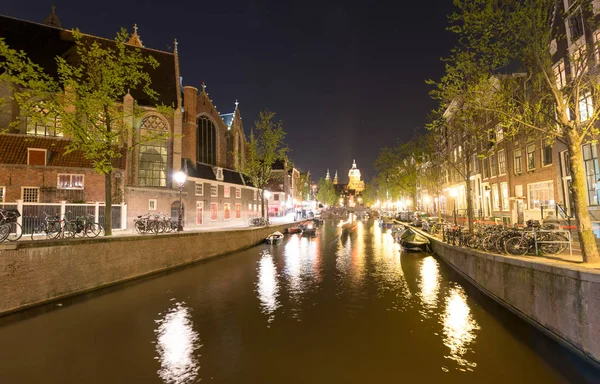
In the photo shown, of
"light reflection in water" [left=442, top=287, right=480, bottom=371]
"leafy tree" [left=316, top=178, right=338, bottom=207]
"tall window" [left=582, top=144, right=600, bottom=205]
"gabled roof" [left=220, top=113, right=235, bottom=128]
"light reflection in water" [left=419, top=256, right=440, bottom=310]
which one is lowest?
"light reflection in water" [left=442, top=287, right=480, bottom=371]

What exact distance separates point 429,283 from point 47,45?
4357cm

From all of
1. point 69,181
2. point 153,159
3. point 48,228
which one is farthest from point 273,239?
point 48,228

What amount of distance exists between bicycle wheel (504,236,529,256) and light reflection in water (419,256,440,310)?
3.90m

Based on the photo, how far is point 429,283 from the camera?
18406 mm

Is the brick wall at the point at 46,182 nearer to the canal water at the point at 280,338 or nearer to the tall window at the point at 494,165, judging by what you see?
the canal water at the point at 280,338

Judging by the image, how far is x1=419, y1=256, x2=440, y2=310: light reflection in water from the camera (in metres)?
14.9

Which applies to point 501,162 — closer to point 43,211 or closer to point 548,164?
point 548,164

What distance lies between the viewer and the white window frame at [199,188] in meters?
40.6

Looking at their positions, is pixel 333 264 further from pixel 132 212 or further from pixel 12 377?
pixel 132 212

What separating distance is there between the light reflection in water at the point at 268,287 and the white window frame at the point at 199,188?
58.7 feet

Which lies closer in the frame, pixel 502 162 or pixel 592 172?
pixel 592 172

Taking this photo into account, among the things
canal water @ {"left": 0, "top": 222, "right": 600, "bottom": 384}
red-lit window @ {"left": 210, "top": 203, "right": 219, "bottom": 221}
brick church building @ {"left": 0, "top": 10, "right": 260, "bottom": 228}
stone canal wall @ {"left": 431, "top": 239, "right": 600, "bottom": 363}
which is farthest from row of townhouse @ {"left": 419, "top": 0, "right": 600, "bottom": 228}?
red-lit window @ {"left": 210, "top": 203, "right": 219, "bottom": 221}

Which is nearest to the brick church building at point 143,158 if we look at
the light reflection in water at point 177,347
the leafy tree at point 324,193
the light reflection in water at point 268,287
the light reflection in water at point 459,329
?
the light reflection in water at point 268,287

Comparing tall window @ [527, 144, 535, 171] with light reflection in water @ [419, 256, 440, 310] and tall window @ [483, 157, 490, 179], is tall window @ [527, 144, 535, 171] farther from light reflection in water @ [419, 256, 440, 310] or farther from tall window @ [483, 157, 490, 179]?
light reflection in water @ [419, 256, 440, 310]
